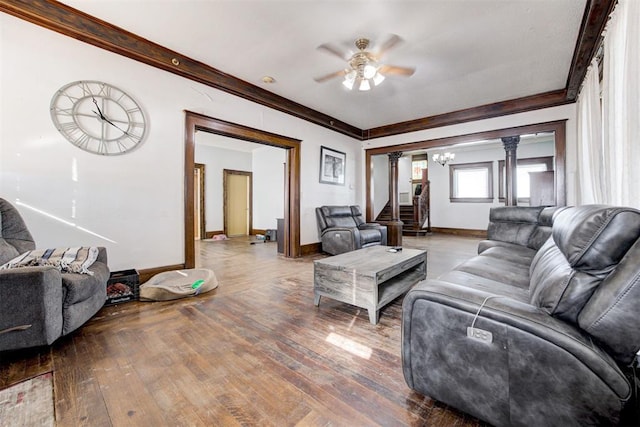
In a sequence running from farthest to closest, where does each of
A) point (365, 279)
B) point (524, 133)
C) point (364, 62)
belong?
point (524, 133)
point (364, 62)
point (365, 279)

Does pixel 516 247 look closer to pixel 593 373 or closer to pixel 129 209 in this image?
pixel 593 373

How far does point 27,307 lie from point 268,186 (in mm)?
6149

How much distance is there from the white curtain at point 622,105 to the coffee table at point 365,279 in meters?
1.60

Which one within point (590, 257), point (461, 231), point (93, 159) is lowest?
point (461, 231)

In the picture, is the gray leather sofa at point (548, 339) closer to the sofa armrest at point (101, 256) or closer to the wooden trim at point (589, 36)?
the wooden trim at point (589, 36)

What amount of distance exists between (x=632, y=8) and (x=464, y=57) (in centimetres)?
157

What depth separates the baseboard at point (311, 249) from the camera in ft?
16.0

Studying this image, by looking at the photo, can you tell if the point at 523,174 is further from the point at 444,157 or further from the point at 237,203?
the point at 237,203

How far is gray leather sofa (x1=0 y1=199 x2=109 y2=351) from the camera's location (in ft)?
4.99

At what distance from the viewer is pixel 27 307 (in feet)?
5.08

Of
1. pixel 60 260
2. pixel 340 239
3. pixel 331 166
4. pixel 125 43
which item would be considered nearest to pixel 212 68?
pixel 125 43

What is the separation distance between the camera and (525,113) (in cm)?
444

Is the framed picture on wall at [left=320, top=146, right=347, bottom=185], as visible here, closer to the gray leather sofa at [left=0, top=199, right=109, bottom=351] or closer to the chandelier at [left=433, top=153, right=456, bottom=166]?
the chandelier at [left=433, top=153, right=456, bottom=166]

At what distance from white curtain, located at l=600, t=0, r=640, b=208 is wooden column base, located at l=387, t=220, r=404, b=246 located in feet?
11.5
